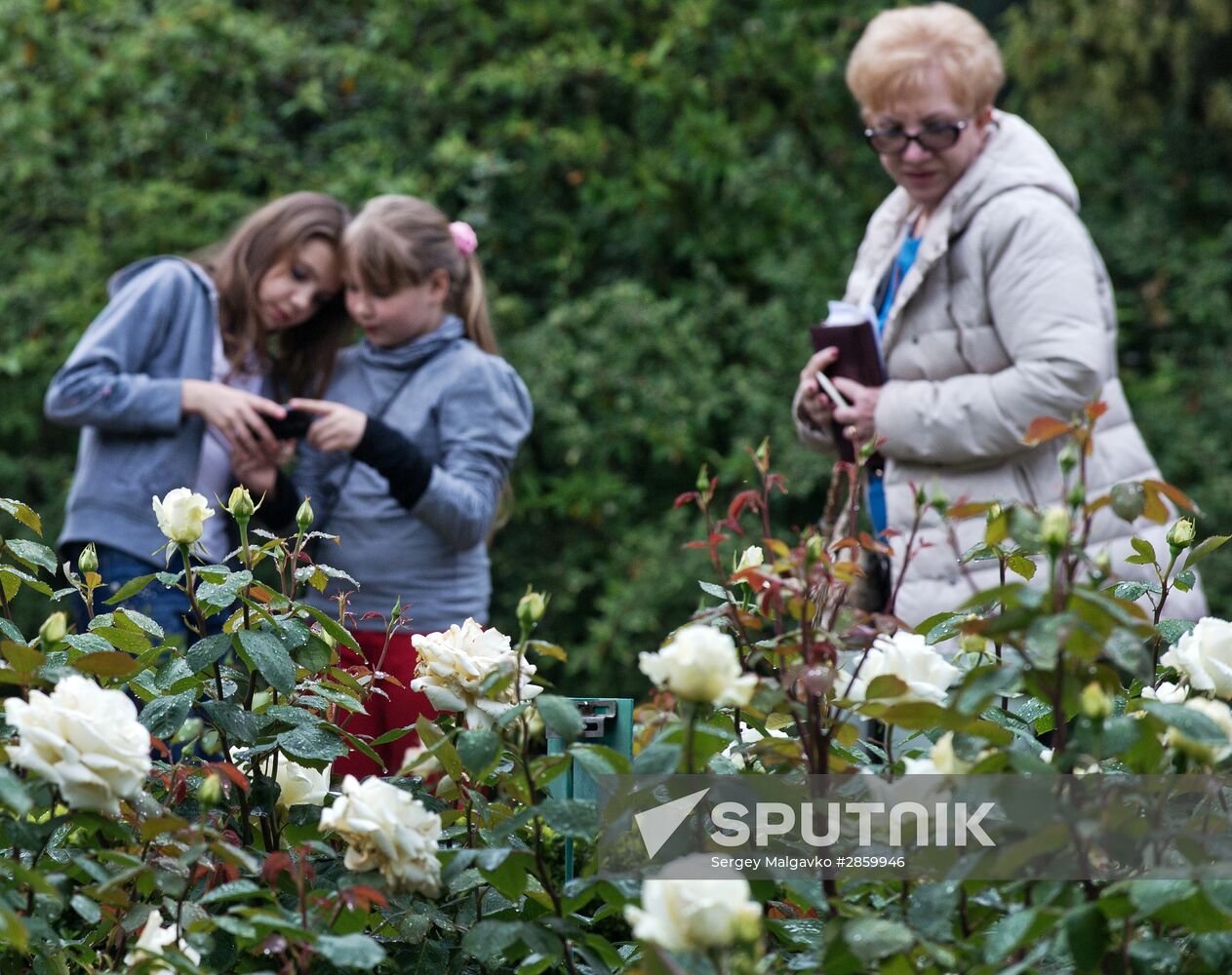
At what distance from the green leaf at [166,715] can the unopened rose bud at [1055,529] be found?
0.76m

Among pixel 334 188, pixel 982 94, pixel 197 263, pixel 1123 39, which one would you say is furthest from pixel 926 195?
pixel 1123 39

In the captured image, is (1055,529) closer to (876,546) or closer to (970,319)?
(876,546)

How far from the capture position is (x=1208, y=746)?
3.58 ft

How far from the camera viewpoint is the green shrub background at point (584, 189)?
488 cm

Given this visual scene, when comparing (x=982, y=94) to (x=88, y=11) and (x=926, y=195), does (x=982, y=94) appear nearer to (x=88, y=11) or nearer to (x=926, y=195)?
(x=926, y=195)

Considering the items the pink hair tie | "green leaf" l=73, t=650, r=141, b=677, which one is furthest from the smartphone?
"green leaf" l=73, t=650, r=141, b=677

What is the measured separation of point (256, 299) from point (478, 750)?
7.45 ft

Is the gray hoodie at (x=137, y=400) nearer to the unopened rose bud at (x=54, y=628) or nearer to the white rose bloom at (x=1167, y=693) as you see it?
the unopened rose bud at (x=54, y=628)

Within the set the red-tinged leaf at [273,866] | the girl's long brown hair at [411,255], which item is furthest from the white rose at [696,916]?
the girl's long brown hair at [411,255]

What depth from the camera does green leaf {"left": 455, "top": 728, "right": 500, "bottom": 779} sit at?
1189mm

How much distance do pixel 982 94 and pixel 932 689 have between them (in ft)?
6.14

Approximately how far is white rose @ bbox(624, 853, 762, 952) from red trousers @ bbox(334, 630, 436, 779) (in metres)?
0.97

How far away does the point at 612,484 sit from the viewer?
15.8 feet

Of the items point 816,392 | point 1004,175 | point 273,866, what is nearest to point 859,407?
point 816,392
